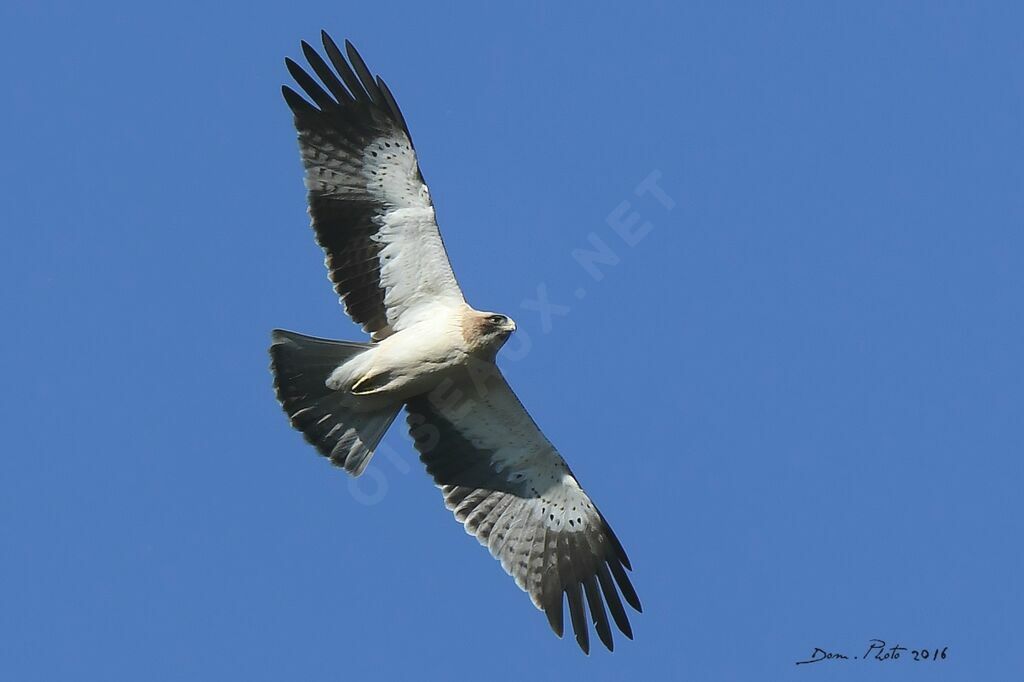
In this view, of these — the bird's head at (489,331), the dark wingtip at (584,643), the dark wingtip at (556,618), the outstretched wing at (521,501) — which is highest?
the bird's head at (489,331)

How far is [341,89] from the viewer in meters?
13.0

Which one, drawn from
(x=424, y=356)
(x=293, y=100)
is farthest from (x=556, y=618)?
(x=293, y=100)

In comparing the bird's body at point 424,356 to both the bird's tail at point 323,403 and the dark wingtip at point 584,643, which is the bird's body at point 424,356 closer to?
the bird's tail at point 323,403

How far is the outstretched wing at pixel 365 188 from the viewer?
12.9 m

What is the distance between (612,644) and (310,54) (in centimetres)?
594

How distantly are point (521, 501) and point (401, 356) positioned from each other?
6.14 feet

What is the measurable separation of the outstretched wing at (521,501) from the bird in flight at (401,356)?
13 millimetres

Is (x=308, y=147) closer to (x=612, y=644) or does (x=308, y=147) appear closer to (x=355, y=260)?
(x=355, y=260)

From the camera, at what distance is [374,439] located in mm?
13070

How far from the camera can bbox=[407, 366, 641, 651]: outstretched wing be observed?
13.1 meters

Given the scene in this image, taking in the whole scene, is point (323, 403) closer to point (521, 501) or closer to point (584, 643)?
point (521, 501)

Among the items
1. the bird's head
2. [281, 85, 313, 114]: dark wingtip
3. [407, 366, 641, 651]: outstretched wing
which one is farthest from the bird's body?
[281, 85, 313, 114]: dark wingtip

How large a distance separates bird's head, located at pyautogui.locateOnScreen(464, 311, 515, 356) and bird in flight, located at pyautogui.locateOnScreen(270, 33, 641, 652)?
12 mm

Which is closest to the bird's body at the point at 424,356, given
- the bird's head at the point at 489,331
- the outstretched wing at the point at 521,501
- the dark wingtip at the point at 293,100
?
the bird's head at the point at 489,331
